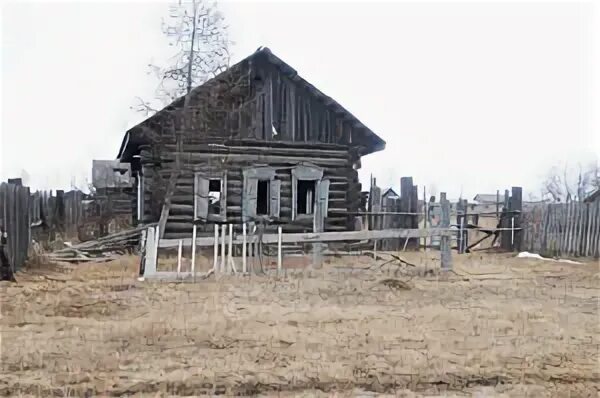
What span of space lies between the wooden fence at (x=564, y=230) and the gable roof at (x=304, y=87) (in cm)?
554

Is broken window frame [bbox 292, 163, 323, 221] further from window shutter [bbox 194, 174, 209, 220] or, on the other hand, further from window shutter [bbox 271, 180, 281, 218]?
window shutter [bbox 194, 174, 209, 220]

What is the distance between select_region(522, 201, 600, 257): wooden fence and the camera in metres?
18.3

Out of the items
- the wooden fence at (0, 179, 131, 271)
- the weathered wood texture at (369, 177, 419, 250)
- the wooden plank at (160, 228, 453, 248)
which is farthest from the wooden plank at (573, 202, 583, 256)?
the wooden fence at (0, 179, 131, 271)

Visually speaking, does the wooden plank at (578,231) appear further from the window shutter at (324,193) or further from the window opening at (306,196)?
the window opening at (306,196)

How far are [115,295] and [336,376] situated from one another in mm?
5204

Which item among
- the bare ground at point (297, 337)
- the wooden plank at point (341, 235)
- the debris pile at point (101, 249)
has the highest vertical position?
the wooden plank at point (341, 235)

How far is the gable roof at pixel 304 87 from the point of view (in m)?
17.0

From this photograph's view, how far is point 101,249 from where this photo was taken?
641 inches

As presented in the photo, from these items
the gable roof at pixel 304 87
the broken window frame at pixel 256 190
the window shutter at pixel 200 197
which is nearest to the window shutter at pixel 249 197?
the broken window frame at pixel 256 190

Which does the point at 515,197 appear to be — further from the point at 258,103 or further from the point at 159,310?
the point at 159,310

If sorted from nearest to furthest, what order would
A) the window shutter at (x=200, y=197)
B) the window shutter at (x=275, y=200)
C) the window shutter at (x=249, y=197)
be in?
1. the window shutter at (x=200, y=197)
2. the window shutter at (x=249, y=197)
3. the window shutter at (x=275, y=200)

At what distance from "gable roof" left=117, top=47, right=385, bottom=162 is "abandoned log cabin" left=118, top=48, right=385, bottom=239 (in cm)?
3

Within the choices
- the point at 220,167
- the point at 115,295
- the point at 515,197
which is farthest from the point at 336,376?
the point at 515,197

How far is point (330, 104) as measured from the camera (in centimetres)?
1830
